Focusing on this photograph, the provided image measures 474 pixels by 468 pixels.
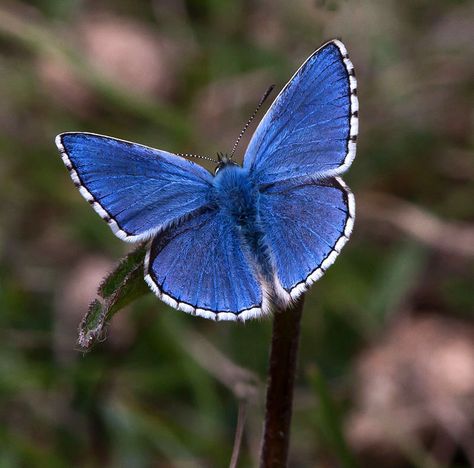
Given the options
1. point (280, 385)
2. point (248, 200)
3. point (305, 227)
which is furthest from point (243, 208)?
point (280, 385)

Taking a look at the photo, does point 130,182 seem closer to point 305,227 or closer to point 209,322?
point 305,227

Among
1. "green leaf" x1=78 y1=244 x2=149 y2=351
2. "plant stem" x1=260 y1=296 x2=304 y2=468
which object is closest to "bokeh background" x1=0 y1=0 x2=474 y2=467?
"plant stem" x1=260 y1=296 x2=304 y2=468

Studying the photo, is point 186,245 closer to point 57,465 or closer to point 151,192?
point 151,192

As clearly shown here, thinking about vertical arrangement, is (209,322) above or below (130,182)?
below

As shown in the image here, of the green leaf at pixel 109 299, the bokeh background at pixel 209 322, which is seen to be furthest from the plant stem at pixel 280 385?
the bokeh background at pixel 209 322

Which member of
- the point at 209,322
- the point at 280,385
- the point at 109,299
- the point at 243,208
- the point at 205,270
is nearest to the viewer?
the point at 109,299

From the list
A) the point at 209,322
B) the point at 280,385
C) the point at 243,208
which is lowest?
the point at 209,322

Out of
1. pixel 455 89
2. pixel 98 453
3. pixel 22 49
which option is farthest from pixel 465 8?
pixel 98 453

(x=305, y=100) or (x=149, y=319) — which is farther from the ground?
(x=305, y=100)
